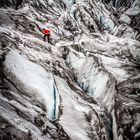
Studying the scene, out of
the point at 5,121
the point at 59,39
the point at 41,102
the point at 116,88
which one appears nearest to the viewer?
the point at 5,121

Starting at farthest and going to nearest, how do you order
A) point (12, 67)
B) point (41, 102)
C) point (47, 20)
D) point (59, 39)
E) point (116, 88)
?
point (47, 20) < point (59, 39) < point (116, 88) < point (12, 67) < point (41, 102)

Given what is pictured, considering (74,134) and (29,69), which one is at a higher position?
(29,69)

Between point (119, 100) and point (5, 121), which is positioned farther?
point (119, 100)

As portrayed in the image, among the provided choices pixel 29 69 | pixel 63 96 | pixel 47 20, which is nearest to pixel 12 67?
pixel 29 69

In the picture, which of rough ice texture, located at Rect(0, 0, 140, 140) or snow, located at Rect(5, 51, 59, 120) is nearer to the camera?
rough ice texture, located at Rect(0, 0, 140, 140)

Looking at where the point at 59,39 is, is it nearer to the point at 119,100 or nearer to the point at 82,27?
the point at 82,27

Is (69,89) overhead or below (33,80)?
below

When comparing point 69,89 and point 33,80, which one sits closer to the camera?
point 33,80

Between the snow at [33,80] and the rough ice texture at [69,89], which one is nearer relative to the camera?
the rough ice texture at [69,89]
